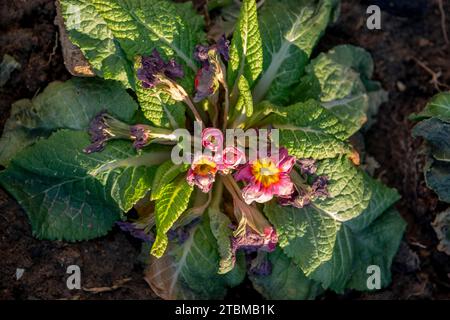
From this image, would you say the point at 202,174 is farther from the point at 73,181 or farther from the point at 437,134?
the point at 437,134

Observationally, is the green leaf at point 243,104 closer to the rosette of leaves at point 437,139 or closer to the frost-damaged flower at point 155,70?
the frost-damaged flower at point 155,70

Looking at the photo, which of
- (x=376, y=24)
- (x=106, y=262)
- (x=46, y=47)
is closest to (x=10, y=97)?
(x=46, y=47)

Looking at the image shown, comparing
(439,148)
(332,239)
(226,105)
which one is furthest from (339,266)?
(226,105)

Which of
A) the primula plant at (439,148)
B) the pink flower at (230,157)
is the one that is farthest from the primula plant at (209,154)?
the primula plant at (439,148)

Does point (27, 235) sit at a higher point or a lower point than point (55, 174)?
lower

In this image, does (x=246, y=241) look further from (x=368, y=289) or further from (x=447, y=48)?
(x=447, y=48)

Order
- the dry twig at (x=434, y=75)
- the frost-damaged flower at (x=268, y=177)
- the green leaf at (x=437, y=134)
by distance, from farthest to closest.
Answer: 1. the dry twig at (x=434, y=75)
2. the green leaf at (x=437, y=134)
3. the frost-damaged flower at (x=268, y=177)

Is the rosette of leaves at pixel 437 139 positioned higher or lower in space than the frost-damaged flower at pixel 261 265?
higher
